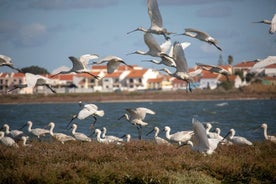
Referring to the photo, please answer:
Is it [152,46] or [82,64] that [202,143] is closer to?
[152,46]

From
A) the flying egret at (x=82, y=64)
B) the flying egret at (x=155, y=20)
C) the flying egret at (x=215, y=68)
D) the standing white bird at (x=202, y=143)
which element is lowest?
the standing white bird at (x=202, y=143)

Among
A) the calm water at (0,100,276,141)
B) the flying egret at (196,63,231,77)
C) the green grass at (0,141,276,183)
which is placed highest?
the flying egret at (196,63,231,77)

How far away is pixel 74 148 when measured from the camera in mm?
16656

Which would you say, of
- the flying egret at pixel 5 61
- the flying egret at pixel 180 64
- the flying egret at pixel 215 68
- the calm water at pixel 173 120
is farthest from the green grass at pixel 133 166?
the flying egret at pixel 5 61

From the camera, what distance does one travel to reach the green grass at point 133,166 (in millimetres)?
13492

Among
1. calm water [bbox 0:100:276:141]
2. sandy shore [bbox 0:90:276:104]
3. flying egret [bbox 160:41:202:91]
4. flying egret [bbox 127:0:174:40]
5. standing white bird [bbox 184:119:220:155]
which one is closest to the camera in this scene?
standing white bird [bbox 184:119:220:155]

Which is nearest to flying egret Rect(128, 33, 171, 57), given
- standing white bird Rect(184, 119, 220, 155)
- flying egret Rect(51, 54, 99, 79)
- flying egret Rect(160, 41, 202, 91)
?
flying egret Rect(160, 41, 202, 91)

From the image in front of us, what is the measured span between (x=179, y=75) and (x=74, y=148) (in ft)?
15.6

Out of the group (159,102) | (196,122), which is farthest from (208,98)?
(196,122)

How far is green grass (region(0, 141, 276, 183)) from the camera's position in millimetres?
13492

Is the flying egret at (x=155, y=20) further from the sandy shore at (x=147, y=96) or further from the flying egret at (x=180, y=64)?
the sandy shore at (x=147, y=96)

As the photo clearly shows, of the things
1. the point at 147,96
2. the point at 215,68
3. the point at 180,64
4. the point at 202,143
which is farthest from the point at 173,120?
the point at 147,96

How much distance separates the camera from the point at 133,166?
46.0 ft

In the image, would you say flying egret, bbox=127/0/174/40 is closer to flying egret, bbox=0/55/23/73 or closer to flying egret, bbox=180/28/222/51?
flying egret, bbox=180/28/222/51
